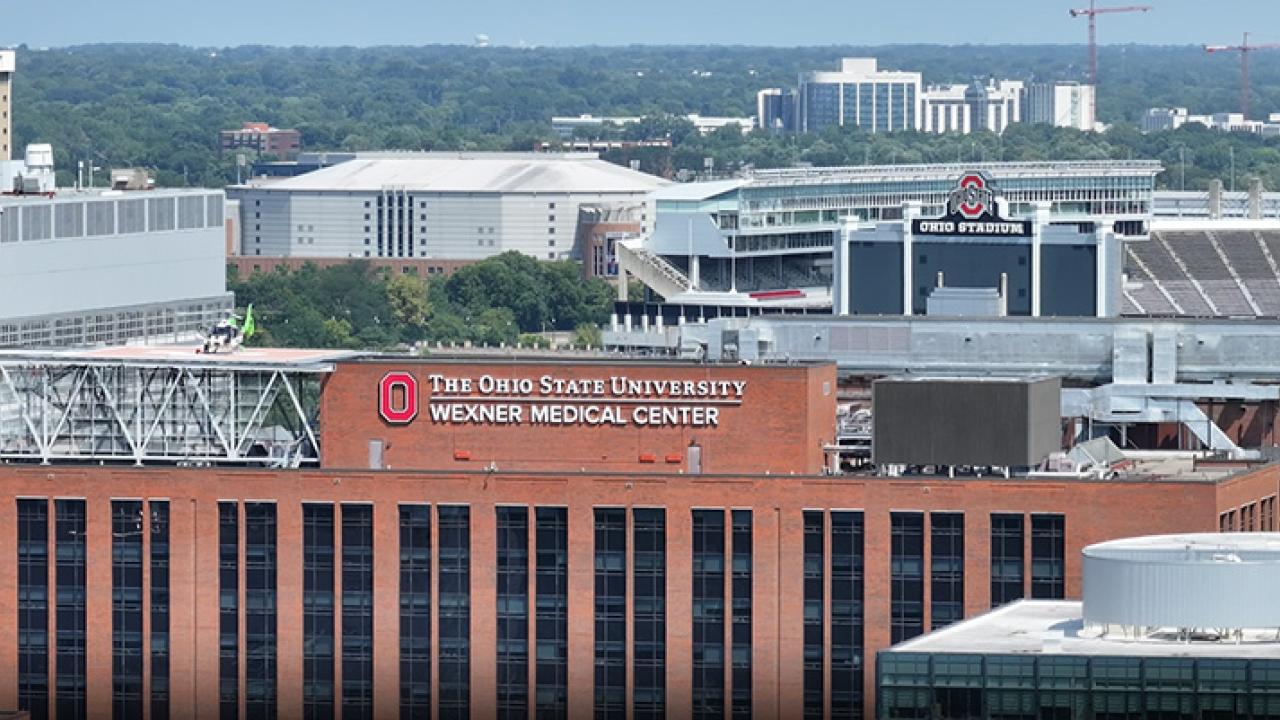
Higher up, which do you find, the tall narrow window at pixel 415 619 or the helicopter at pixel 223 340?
the helicopter at pixel 223 340

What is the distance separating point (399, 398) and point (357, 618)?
6711mm

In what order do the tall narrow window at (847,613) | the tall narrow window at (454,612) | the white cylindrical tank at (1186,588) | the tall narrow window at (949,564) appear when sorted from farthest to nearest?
the tall narrow window at (454,612), the tall narrow window at (847,613), the tall narrow window at (949,564), the white cylindrical tank at (1186,588)

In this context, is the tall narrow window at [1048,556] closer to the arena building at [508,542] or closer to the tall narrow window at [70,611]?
the arena building at [508,542]

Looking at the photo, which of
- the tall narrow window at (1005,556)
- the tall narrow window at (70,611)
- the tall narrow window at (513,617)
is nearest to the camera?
the tall narrow window at (1005,556)

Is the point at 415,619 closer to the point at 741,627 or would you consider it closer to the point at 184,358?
the point at 741,627

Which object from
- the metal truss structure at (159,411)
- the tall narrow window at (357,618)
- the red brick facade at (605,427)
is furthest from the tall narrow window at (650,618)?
the metal truss structure at (159,411)

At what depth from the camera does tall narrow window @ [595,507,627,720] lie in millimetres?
120188

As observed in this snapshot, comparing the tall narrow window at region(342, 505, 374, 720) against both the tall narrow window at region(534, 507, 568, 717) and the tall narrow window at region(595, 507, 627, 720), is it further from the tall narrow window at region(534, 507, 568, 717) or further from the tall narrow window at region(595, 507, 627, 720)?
the tall narrow window at region(595, 507, 627, 720)

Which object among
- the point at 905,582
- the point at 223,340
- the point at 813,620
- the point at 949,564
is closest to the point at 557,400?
the point at 813,620

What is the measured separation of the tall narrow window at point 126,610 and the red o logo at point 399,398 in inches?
288

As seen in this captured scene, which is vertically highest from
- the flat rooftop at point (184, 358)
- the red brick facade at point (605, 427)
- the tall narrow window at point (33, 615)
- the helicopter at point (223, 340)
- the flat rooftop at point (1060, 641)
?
the helicopter at point (223, 340)

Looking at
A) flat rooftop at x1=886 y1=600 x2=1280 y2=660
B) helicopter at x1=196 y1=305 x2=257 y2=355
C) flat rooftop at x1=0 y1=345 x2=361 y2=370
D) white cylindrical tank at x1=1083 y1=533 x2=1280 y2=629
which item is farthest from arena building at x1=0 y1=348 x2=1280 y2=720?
white cylindrical tank at x1=1083 y1=533 x2=1280 y2=629

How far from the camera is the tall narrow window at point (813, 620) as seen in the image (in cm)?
11925

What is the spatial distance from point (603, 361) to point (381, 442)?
20.9 feet
